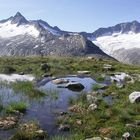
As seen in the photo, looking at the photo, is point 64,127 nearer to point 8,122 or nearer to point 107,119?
point 8,122

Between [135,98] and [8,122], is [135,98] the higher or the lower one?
the lower one

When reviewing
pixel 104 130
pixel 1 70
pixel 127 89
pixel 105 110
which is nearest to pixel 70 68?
pixel 1 70

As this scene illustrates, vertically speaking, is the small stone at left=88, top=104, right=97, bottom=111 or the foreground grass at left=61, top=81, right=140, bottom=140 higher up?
the small stone at left=88, top=104, right=97, bottom=111

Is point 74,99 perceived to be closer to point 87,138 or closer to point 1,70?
point 87,138

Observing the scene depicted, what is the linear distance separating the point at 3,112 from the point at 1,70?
3554cm

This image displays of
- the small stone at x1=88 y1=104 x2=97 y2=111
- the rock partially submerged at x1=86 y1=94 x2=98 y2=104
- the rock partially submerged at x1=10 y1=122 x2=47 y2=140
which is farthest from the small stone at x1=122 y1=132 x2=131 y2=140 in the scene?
the rock partially submerged at x1=86 y1=94 x2=98 y2=104

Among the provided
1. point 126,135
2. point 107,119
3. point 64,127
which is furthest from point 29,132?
point 107,119

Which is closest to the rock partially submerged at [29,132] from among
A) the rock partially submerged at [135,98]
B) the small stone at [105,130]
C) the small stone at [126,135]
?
the small stone at [105,130]

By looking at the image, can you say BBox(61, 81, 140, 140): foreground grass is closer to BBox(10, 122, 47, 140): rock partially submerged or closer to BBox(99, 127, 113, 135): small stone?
BBox(99, 127, 113, 135): small stone

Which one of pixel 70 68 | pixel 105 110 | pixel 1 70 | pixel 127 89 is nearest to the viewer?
pixel 105 110

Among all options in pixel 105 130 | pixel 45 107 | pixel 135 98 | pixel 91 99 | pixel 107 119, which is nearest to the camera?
pixel 105 130

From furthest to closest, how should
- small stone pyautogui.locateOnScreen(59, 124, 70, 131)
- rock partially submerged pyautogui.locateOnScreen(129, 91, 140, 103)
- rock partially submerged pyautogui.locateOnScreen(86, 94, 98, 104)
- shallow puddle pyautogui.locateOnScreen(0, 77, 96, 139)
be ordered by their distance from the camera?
rock partially submerged pyautogui.locateOnScreen(86, 94, 98, 104)
rock partially submerged pyautogui.locateOnScreen(129, 91, 140, 103)
shallow puddle pyautogui.locateOnScreen(0, 77, 96, 139)
small stone pyautogui.locateOnScreen(59, 124, 70, 131)

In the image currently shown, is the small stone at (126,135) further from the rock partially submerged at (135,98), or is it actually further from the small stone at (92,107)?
the rock partially submerged at (135,98)

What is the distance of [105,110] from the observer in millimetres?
25062
